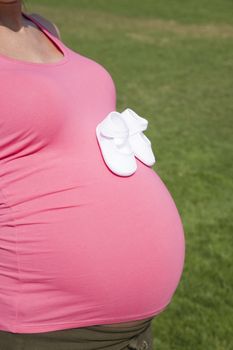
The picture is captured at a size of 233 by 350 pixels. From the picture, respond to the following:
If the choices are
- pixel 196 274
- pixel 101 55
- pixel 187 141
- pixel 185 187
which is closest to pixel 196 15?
pixel 101 55

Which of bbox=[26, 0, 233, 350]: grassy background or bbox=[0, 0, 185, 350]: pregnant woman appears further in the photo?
bbox=[26, 0, 233, 350]: grassy background

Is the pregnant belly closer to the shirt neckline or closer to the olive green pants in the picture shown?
the olive green pants

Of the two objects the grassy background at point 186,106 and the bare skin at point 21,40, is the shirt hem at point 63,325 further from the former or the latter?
the grassy background at point 186,106

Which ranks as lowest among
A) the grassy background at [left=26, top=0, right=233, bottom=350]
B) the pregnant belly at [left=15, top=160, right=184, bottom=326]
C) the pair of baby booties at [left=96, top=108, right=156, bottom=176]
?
the grassy background at [left=26, top=0, right=233, bottom=350]

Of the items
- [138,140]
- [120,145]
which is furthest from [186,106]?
[120,145]

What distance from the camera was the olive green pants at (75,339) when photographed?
4.92ft

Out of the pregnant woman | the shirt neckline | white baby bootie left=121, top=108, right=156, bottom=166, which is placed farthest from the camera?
white baby bootie left=121, top=108, right=156, bottom=166

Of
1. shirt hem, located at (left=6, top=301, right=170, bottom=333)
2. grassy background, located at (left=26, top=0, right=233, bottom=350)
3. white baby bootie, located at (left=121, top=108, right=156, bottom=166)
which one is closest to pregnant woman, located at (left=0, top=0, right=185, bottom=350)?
shirt hem, located at (left=6, top=301, right=170, bottom=333)

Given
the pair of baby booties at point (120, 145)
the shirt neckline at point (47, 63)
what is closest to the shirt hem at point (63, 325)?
the pair of baby booties at point (120, 145)

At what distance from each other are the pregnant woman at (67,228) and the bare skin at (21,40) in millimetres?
13

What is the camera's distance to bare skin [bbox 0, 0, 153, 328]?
1650 millimetres

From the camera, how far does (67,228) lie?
1.48 m

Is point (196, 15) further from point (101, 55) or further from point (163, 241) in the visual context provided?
point (163, 241)

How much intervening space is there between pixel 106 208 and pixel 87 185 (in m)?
0.07
